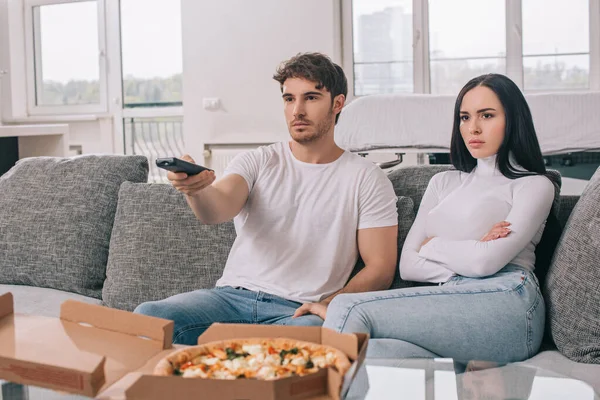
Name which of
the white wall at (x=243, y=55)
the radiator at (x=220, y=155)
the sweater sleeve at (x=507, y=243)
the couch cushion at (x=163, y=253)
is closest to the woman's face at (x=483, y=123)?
the sweater sleeve at (x=507, y=243)

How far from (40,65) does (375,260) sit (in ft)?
17.4

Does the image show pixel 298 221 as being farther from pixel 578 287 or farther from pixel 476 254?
pixel 578 287

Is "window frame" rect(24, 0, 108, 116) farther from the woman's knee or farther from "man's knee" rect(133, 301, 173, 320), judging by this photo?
the woman's knee

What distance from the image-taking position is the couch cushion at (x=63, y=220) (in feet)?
7.20

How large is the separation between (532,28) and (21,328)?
4.69 metres

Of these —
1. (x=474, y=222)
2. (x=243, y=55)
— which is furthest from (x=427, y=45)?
Result: (x=474, y=222)

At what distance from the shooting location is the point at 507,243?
165 centimetres

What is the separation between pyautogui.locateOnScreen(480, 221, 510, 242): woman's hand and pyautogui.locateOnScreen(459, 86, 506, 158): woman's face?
221 mm

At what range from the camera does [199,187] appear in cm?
161

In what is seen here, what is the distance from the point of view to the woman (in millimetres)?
1515

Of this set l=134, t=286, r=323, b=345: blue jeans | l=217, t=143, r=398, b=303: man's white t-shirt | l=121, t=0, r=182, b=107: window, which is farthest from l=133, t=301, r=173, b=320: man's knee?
l=121, t=0, r=182, b=107: window

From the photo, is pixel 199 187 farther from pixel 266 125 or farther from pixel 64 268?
pixel 266 125

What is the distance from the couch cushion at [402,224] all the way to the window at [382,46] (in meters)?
3.50

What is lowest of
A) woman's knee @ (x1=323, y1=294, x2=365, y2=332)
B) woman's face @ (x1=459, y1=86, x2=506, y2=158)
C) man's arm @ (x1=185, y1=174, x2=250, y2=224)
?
woman's knee @ (x1=323, y1=294, x2=365, y2=332)
